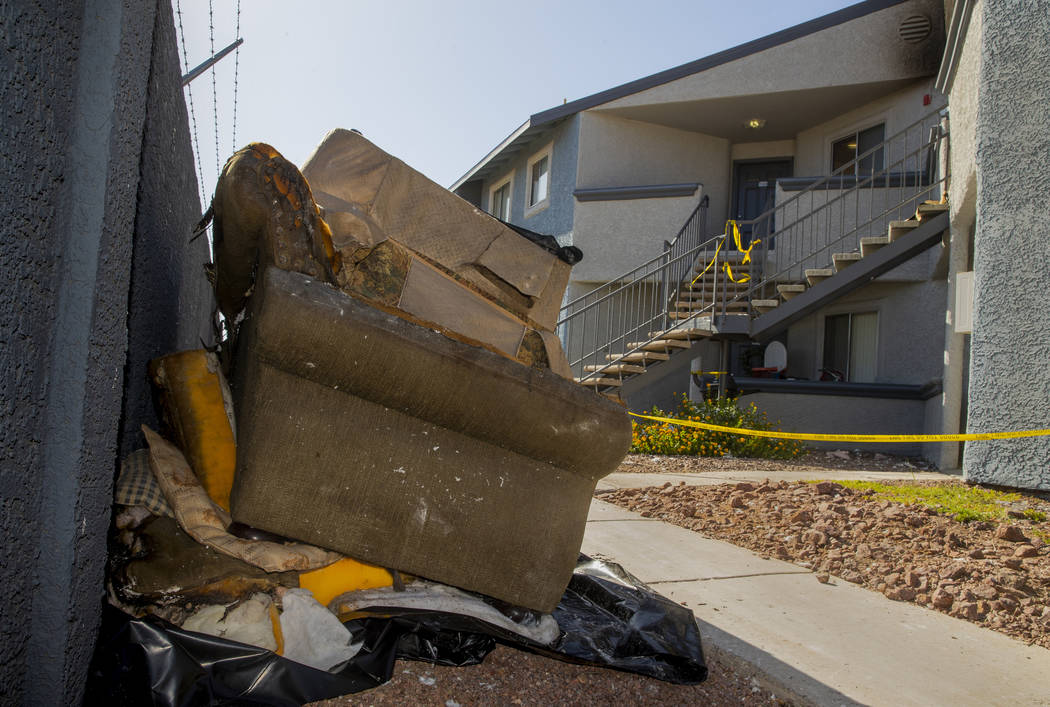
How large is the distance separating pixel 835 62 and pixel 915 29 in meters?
1.26

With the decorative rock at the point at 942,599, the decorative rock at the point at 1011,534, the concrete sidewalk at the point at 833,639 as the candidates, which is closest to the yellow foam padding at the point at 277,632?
the concrete sidewalk at the point at 833,639

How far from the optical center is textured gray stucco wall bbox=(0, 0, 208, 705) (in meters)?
1.33

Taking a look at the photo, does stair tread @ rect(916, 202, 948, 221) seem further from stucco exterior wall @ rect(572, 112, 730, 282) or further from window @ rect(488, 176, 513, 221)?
window @ rect(488, 176, 513, 221)

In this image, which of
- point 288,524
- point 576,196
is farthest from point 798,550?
point 576,196

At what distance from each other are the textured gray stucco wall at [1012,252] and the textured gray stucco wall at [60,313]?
6239mm

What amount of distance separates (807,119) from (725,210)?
2182 mm

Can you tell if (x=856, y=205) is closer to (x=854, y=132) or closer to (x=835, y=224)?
(x=835, y=224)

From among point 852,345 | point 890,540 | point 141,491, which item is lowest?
point 890,540

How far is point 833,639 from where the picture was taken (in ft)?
8.43

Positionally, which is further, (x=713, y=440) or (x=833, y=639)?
(x=713, y=440)

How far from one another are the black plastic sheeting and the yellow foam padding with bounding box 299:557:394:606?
108mm

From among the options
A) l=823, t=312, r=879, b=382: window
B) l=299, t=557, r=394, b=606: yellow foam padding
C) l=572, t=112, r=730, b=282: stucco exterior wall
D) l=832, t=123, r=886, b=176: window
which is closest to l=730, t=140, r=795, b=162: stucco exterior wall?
l=572, t=112, r=730, b=282: stucco exterior wall

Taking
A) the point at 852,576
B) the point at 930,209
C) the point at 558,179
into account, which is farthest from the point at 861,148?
the point at 852,576

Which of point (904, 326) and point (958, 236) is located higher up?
point (958, 236)
